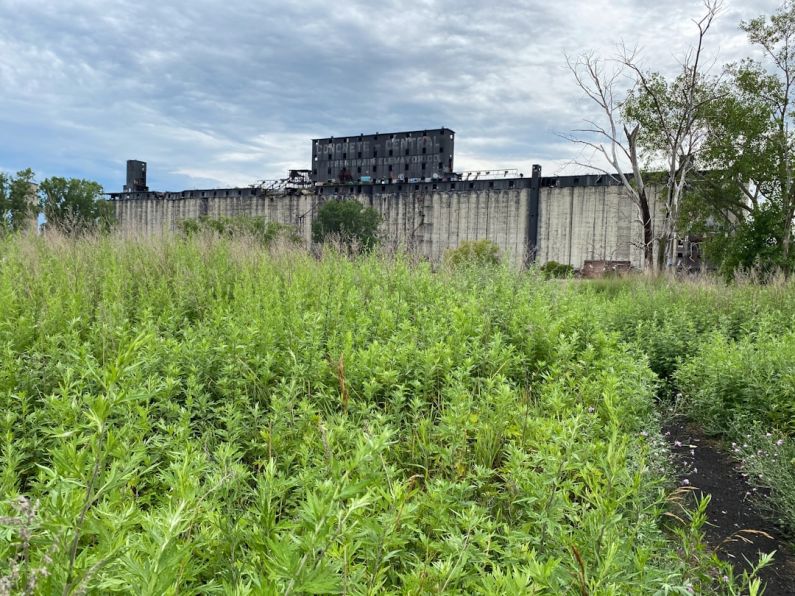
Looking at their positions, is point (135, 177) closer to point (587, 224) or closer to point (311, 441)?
point (587, 224)

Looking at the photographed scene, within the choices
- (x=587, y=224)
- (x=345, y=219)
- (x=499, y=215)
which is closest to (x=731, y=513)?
(x=587, y=224)

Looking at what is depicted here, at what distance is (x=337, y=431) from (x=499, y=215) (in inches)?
1864

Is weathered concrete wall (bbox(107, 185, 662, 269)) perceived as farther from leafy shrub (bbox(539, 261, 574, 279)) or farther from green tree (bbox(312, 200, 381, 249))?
leafy shrub (bbox(539, 261, 574, 279))

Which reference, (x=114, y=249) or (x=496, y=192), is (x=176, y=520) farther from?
(x=496, y=192)

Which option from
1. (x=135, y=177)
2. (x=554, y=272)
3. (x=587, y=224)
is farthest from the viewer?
(x=135, y=177)

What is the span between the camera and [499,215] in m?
48.5

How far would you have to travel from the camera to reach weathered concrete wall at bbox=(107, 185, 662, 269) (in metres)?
44.0

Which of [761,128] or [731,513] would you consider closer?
[731,513]

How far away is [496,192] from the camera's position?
1917 inches

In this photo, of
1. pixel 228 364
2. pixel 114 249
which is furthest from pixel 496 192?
pixel 228 364

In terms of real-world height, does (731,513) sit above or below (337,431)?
below

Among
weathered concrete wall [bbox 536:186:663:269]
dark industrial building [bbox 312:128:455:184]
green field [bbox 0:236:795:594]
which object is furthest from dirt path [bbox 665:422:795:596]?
dark industrial building [bbox 312:128:455:184]

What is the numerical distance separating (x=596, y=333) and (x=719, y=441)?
153cm

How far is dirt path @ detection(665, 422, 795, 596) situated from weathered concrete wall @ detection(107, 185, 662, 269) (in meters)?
33.6
